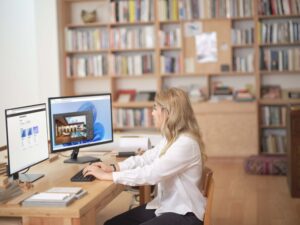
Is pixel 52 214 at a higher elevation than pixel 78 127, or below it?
below

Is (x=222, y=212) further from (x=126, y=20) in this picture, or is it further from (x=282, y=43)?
(x=126, y=20)

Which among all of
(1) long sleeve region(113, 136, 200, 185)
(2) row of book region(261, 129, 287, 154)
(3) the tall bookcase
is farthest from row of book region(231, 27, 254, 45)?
(1) long sleeve region(113, 136, 200, 185)

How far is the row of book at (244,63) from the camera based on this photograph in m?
6.53

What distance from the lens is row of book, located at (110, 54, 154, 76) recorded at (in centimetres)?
680

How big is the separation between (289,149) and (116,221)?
256 cm

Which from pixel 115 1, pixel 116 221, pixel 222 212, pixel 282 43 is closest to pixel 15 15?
pixel 115 1

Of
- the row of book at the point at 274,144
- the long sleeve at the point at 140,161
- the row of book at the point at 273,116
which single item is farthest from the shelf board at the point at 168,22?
the long sleeve at the point at 140,161

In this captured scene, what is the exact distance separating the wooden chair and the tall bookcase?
385cm

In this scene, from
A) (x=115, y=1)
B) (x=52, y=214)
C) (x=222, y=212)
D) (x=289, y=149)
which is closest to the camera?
(x=52, y=214)

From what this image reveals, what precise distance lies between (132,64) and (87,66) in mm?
641

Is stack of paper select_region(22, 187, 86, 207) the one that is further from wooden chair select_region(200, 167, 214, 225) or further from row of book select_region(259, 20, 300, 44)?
row of book select_region(259, 20, 300, 44)

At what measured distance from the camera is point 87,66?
6965 mm

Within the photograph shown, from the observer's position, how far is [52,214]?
6.93 ft

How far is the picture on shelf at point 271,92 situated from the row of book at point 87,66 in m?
2.12
